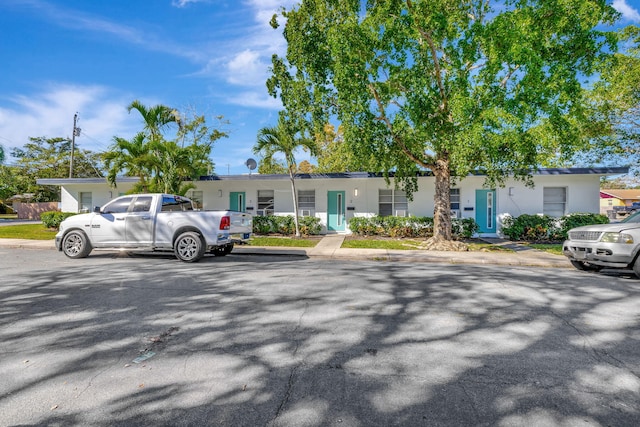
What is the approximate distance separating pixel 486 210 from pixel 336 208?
7.75 metres

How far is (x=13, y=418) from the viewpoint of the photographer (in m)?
2.43

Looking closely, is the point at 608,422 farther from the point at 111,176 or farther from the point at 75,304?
the point at 111,176

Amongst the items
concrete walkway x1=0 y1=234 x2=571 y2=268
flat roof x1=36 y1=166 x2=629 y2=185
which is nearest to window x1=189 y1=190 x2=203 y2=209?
flat roof x1=36 y1=166 x2=629 y2=185

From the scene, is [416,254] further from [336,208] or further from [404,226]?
[336,208]

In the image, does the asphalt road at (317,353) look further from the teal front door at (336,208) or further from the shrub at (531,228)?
the teal front door at (336,208)

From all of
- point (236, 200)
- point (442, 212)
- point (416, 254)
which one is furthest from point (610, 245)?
point (236, 200)

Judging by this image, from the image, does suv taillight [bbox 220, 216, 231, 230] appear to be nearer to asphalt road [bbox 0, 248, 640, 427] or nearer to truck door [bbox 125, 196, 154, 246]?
truck door [bbox 125, 196, 154, 246]

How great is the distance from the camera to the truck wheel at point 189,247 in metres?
9.41

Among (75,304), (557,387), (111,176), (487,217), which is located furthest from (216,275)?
(487,217)

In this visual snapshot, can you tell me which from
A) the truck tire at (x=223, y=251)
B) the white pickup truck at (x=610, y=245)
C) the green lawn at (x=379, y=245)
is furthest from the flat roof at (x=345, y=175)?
the truck tire at (x=223, y=251)

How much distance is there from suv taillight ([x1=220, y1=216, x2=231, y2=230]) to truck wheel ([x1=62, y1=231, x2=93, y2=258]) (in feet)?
13.5

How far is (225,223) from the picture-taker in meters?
9.59

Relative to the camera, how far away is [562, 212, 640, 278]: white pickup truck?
7660 millimetres

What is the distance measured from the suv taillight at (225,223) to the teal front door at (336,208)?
9855 mm
